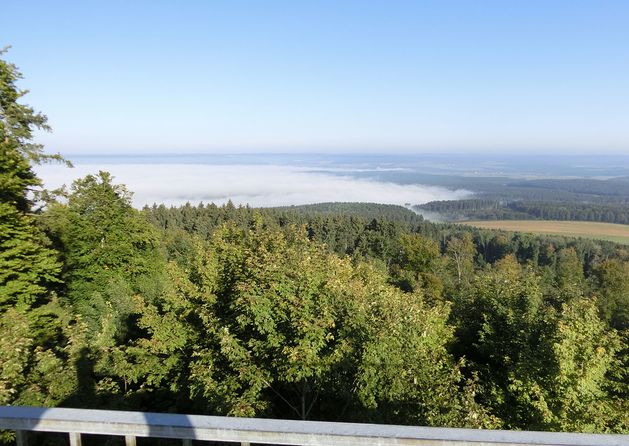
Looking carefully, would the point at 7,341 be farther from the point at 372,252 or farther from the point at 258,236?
the point at 372,252

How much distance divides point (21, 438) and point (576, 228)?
16218cm

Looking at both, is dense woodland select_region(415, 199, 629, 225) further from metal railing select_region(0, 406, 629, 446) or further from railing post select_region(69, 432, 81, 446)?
railing post select_region(69, 432, 81, 446)

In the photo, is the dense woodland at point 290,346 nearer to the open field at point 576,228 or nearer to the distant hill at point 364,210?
the open field at point 576,228

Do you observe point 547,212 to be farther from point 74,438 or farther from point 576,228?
point 74,438

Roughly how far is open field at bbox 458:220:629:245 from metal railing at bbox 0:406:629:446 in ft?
456

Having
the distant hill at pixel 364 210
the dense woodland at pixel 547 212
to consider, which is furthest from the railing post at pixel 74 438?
the dense woodland at pixel 547 212

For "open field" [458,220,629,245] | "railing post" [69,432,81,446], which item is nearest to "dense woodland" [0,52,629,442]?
"railing post" [69,432,81,446]

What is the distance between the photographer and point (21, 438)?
106 inches

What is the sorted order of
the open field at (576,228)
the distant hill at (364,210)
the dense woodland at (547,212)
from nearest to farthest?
1. the open field at (576,228)
2. the distant hill at (364,210)
3. the dense woodland at (547,212)

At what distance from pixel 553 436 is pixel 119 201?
29.9m

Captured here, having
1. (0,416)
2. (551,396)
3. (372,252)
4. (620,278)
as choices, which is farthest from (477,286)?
(372,252)

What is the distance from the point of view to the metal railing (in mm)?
2301

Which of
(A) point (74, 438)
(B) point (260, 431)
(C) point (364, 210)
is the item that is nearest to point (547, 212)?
(C) point (364, 210)

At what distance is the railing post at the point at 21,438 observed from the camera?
8.76ft
